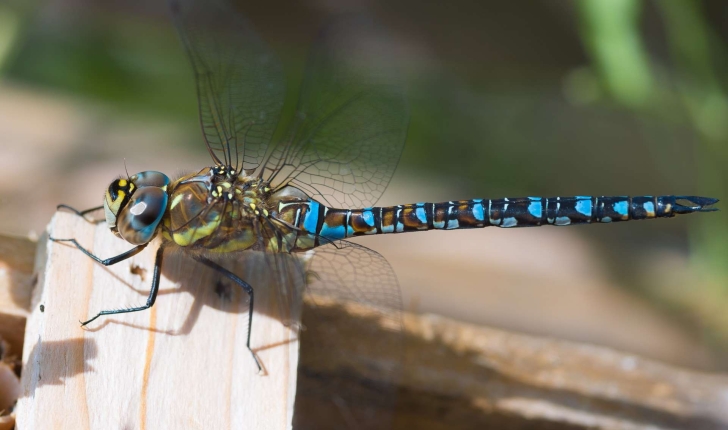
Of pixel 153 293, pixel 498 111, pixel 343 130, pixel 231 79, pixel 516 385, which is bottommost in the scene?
pixel 516 385

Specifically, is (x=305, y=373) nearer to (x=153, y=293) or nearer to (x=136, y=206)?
(x=153, y=293)

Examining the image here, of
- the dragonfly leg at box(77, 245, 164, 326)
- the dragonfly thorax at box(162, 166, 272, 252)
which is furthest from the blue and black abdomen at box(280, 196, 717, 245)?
the dragonfly leg at box(77, 245, 164, 326)

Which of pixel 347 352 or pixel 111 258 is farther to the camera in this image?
pixel 347 352

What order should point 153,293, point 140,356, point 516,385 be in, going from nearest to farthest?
point 140,356, point 153,293, point 516,385

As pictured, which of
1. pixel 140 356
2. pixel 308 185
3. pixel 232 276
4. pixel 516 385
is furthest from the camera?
pixel 308 185

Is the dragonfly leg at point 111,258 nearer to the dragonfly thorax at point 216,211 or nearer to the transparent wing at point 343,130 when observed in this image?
the dragonfly thorax at point 216,211

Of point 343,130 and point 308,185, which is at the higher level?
point 343,130

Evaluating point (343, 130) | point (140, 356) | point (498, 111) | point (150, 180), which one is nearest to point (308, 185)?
point (343, 130)
